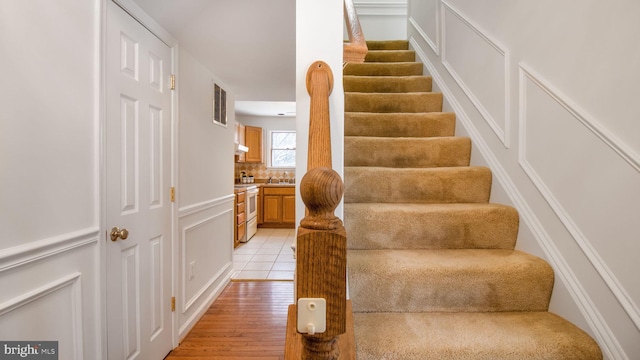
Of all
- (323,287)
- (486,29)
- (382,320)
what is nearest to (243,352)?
(382,320)

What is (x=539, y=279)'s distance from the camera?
115 cm

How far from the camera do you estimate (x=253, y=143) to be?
6.60 metres

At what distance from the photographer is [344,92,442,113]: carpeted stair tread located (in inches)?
87.4

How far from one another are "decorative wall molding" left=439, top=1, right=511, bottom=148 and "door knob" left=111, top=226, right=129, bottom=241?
78.2 inches

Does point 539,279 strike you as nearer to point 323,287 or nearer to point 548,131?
point 548,131

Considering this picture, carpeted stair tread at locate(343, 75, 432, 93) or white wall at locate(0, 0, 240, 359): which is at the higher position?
carpeted stair tread at locate(343, 75, 432, 93)

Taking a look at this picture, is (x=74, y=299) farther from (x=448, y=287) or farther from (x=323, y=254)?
(x=448, y=287)

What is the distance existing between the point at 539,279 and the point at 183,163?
7.17 feet

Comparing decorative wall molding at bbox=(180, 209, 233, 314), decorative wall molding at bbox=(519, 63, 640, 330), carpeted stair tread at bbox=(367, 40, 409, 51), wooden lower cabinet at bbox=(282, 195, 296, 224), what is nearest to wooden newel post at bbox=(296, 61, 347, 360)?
decorative wall molding at bbox=(519, 63, 640, 330)

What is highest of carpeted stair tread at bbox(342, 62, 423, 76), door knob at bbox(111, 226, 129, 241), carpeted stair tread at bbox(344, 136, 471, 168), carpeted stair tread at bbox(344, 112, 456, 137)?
carpeted stair tread at bbox(342, 62, 423, 76)

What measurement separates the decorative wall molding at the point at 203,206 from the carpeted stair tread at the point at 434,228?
1.38 meters

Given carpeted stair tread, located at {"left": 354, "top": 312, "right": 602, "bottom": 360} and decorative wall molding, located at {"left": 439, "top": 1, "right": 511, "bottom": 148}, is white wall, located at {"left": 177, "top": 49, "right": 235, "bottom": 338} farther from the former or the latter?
decorative wall molding, located at {"left": 439, "top": 1, "right": 511, "bottom": 148}

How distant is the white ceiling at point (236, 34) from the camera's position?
5.39ft

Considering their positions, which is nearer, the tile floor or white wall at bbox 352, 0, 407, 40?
the tile floor
